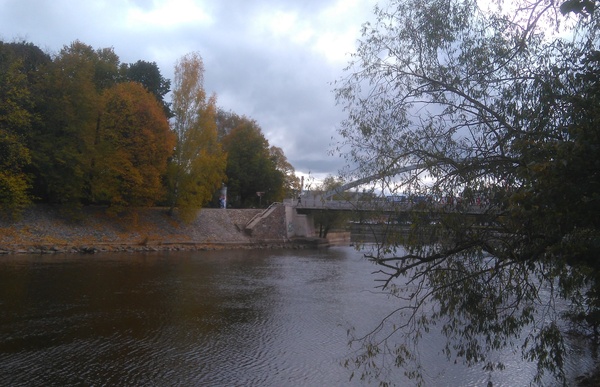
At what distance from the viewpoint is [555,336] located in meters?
6.23

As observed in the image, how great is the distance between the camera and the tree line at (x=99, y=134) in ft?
97.7

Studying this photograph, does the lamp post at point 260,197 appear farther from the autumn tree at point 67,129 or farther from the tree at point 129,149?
the autumn tree at point 67,129

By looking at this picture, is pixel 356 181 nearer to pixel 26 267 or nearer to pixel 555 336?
pixel 555 336

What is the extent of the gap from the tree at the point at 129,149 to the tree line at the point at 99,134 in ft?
0.23

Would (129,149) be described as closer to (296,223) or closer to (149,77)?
(149,77)

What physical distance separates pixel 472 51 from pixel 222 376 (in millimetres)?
7576

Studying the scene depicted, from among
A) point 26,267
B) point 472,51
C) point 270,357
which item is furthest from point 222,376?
point 26,267

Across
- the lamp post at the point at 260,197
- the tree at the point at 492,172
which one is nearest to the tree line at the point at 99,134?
the lamp post at the point at 260,197

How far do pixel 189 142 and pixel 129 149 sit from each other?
21.6ft

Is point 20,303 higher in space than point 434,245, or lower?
lower

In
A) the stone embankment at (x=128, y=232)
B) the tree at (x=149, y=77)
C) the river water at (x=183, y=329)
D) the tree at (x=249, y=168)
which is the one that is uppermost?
the tree at (x=149, y=77)

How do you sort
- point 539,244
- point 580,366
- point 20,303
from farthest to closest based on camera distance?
point 20,303 → point 580,366 → point 539,244

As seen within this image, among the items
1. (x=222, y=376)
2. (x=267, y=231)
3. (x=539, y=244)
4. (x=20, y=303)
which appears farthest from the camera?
(x=267, y=231)

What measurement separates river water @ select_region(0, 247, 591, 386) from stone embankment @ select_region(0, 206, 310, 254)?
5.04m
